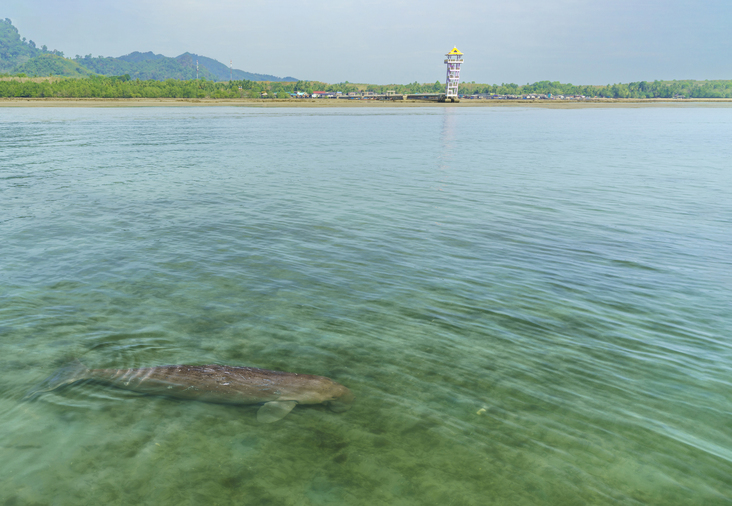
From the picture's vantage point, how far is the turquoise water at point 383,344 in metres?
4.98

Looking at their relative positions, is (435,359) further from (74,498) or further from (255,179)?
(255,179)

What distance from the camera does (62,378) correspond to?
6641mm

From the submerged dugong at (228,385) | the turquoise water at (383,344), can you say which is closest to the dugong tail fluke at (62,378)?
the submerged dugong at (228,385)

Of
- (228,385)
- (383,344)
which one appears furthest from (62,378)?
(383,344)

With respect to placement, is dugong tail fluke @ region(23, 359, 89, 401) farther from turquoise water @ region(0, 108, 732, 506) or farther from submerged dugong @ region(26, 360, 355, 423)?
turquoise water @ region(0, 108, 732, 506)

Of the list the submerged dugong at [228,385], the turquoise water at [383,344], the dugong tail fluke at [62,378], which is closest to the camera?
the turquoise water at [383,344]

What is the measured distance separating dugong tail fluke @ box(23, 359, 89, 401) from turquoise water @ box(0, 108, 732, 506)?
0.18 m

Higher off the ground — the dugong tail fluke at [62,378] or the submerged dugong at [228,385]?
the submerged dugong at [228,385]

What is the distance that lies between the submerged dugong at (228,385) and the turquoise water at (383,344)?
0.54 ft

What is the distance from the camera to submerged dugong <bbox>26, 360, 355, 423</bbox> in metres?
6.08

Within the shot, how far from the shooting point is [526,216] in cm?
1653

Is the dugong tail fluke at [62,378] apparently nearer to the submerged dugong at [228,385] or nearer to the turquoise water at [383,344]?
the submerged dugong at [228,385]

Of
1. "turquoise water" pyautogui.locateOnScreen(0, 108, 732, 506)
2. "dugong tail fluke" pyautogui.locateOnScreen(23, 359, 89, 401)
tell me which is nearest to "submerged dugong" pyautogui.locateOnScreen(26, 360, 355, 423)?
"dugong tail fluke" pyautogui.locateOnScreen(23, 359, 89, 401)

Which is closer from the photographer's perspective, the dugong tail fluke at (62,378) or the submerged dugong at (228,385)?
the submerged dugong at (228,385)
